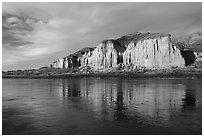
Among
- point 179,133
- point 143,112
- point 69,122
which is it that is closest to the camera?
point 179,133

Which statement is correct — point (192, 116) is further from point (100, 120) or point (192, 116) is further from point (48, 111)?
point (48, 111)

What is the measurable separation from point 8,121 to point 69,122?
20.1 ft

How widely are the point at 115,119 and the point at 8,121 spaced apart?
34.7 feet

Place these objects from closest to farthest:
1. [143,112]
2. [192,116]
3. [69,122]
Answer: [69,122], [192,116], [143,112]

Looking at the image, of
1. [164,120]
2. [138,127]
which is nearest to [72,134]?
[138,127]

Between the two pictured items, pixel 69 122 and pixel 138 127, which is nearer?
pixel 138 127

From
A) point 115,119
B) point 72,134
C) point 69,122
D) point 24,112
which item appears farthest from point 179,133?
point 24,112

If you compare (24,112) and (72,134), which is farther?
(24,112)

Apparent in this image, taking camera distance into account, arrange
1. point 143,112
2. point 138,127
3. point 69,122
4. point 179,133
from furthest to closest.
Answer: point 143,112, point 69,122, point 138,127, point 179,133

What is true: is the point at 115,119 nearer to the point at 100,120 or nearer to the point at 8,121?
the point at 100,120

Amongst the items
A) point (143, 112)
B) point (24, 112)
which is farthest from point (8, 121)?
point (143, 112)

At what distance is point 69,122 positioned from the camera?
23109mm

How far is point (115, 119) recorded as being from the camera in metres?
24.2

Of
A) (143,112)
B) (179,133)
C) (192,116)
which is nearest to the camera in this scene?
(179,133)
